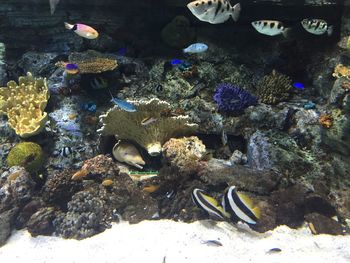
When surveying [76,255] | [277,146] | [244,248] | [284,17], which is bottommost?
[76,255]

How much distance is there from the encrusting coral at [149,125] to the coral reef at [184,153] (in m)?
0.24

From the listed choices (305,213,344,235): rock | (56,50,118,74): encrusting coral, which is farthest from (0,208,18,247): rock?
(305,213,344,235): rock

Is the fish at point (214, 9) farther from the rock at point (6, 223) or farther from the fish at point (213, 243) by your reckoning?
the rock at point (6, 223)

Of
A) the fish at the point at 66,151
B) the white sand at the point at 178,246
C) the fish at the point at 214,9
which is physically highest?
the fish at the point at 214,9

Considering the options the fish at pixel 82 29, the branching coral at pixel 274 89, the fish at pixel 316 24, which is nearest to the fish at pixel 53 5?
the fish at pixel 82 29

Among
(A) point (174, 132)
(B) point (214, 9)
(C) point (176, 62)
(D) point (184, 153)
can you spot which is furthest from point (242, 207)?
(C) point (176, 62)

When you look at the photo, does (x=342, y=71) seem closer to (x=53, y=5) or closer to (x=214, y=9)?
(x=214, y=9)

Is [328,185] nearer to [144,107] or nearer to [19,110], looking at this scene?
[144,107]

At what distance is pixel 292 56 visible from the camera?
791 centimetres

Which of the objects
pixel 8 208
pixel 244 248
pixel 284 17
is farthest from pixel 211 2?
pixel 8 208

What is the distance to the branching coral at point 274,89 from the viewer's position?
692 centimetres

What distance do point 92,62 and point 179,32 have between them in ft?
8.05

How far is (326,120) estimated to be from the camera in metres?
5.71

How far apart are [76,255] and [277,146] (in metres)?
3.74
